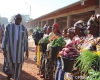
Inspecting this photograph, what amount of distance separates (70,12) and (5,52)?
622 cm

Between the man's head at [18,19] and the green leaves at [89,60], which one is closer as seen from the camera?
the green leaves at [89,60]

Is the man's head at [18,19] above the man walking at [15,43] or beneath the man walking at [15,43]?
above

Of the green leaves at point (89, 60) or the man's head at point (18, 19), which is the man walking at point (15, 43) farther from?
the green leaves at point (89, 60)

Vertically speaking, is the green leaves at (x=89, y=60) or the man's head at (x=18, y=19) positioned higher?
the man's head at (x=18, y=19)

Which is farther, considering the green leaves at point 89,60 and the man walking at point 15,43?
the man walking at point 15,43

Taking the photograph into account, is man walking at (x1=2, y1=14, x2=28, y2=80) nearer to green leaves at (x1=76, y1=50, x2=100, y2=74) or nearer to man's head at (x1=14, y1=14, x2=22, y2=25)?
man's head at (x1=14, y1=14, x2=22, y2=25)

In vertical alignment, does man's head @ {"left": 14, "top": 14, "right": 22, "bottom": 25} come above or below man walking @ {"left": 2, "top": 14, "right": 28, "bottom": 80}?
above

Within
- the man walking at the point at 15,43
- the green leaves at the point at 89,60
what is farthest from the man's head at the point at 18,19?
the green leaves at the point at 89,60

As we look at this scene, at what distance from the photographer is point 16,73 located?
201 inches

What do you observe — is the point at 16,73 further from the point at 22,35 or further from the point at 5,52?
the point at 22,35

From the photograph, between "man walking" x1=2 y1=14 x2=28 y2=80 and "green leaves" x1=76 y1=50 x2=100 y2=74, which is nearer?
"green leaves" x1=76 y1=50 x2=100 y2=74

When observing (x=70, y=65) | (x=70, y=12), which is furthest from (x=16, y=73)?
Result: (x=70, y=12)

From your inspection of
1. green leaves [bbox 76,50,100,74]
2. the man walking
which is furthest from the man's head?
green leaves [bbox 76,50,100,74]

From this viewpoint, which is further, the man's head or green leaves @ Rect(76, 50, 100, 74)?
the man's head
